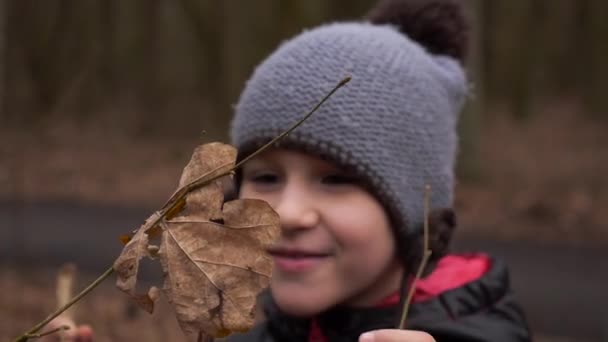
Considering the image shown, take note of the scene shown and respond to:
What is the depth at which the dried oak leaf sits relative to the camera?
80 centimetres

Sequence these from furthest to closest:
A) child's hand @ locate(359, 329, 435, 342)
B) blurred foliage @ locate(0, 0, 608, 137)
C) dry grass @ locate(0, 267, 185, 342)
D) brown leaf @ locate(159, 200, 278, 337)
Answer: blurred foliage @ locate(0, 0, 608, 137)
dry grass @ locate(0, 267, 185, 342)
child's hand @ locate(359, 329, 435, 342)
brown leaf @ locate(159, 200, 278, 337)

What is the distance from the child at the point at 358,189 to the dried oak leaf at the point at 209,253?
3.27ft

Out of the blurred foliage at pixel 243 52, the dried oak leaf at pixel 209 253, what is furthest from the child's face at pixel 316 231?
the blurred foliage at pixel 243 52

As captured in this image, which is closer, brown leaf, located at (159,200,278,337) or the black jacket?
brown leaf, located at (159,200,278,337)

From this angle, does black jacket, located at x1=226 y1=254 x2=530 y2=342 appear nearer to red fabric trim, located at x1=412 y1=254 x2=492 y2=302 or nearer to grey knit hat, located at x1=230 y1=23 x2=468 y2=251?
red fabric trim, located at x1=412 y1=254 x2=492 y2=302

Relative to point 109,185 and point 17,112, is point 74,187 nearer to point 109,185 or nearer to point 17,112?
point 109,185

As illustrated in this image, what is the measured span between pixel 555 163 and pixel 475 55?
10.3ft

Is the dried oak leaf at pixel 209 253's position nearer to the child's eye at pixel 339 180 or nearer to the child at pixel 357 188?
the child at pixel 357 188

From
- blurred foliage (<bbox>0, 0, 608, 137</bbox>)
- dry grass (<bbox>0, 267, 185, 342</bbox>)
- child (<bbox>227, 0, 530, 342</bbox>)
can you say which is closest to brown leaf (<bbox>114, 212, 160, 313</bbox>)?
child (<bbox>227, 0, 530, 342</bbox>)

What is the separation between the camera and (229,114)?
50.2ft

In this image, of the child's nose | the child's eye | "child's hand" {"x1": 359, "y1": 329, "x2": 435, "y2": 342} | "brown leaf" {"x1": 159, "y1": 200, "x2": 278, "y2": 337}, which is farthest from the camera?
the child's eye

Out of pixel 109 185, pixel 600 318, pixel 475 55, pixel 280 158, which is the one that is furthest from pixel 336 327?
pixel 109 185

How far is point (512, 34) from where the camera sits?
1447cm

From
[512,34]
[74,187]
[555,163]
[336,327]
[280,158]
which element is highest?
[280,158]
